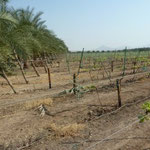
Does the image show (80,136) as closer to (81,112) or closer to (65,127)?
(65,127)

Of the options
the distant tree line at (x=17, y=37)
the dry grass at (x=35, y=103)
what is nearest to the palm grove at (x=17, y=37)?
the distant tree line at (x=17, y=37)

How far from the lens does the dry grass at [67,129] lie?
3625 mm

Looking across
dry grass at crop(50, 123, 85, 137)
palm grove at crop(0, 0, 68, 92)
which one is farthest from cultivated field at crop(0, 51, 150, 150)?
palm grove at crop(0, 0, 68, 92)

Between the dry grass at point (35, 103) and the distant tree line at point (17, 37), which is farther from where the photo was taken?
the distant tree line at point (17, 37)

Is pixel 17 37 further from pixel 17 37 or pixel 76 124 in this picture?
pixel 76 124

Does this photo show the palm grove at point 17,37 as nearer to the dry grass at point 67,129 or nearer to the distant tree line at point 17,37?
the distant tree line at point 17,37

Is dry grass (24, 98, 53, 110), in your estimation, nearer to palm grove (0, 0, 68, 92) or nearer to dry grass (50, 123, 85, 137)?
dry grass (50, 123, 85, 137)

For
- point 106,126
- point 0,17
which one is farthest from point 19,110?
point 0,17

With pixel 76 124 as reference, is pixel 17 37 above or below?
above

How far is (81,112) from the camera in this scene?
4.66 meters

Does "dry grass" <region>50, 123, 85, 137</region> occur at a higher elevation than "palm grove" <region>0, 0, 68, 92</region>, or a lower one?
lower

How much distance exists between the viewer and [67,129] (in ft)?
12.2

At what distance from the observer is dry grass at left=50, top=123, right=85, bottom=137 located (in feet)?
11.9

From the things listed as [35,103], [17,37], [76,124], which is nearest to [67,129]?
[76,124]
